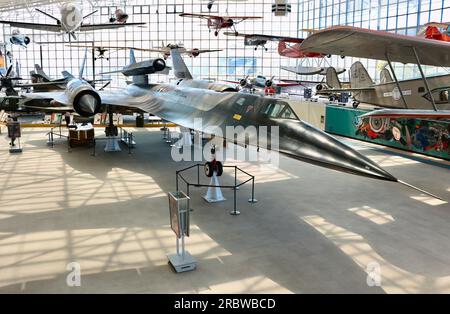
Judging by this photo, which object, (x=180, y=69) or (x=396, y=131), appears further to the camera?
(x=180, y=69)

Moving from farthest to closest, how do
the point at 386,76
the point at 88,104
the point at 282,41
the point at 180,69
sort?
the point at 282,41, the point at 386,76, the point at 180,69, the point at 88,104

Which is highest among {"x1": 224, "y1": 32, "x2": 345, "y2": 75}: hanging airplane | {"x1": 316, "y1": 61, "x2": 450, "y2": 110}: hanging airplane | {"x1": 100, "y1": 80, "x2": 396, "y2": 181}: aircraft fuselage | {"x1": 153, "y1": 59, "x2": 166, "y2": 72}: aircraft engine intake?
{"x1": 224, "y1": 32, "x2": 345, "y2": 75}: hanging airplane

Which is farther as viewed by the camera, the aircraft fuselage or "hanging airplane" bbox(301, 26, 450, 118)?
"hanging airplane" bbox(301, 26, 450, 118)

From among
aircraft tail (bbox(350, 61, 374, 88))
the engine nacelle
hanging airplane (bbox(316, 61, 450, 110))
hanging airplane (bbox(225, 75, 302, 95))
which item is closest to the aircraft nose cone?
the engine nacelle

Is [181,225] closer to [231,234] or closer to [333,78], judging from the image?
[231,234]

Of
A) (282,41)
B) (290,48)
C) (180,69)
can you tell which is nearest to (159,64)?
(180,69)

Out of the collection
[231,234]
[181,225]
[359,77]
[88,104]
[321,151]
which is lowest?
[231,234]

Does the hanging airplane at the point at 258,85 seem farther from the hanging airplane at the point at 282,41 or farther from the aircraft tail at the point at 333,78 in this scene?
the aircraft tail at the point at 333,78

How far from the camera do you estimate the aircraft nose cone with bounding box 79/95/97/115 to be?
15.0 metres

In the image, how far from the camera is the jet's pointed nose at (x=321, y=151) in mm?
7214

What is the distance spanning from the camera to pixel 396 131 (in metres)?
18.3

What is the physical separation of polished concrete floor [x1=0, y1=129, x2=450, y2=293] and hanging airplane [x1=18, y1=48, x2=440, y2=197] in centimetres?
168

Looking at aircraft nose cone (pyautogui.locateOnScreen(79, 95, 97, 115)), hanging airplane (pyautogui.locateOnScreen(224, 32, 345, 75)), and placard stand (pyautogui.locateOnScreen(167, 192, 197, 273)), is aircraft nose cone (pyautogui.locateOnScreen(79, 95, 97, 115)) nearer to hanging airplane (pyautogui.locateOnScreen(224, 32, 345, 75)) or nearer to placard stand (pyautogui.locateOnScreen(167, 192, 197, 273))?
placard stand (pyautogui.locateOnScreen(167, 192, 197, 273))

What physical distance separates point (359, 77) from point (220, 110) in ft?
41.8
